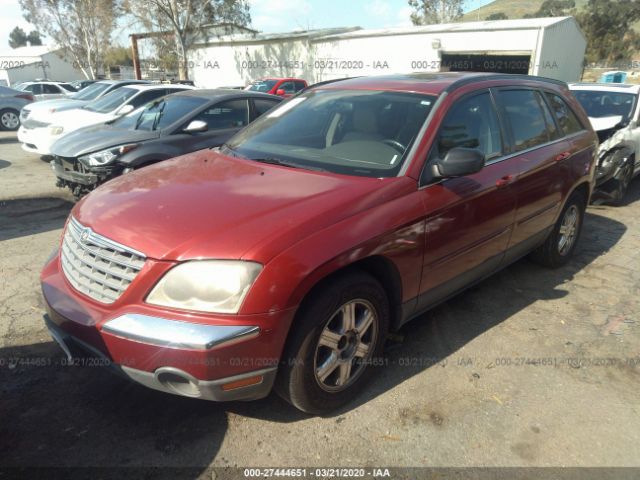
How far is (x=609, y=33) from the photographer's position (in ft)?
149

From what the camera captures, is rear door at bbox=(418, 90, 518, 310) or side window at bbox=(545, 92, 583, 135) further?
side window at bbox=(545, 92, 583, 135)

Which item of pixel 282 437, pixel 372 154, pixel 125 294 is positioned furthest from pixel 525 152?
pixel 125 294

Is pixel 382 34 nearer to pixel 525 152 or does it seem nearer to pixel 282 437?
pixel 525 152

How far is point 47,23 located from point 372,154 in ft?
155

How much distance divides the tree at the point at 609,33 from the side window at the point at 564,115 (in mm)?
49427

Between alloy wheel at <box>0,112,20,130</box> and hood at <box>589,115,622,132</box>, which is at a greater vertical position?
hood at <box>589,115,622,132</box>

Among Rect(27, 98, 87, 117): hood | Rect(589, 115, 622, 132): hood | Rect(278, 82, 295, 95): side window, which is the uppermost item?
Rect(278, 82, 295, 95): side window

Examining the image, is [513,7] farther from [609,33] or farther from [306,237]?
[306,237]

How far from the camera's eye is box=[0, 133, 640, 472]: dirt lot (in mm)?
2406

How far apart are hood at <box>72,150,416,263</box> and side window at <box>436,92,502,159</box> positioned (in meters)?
0.54

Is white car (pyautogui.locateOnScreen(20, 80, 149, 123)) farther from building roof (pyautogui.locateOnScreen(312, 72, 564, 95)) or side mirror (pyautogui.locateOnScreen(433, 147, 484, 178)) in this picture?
side mirror (pyautogui.locateOnScreen(433, 147, 484, 178))

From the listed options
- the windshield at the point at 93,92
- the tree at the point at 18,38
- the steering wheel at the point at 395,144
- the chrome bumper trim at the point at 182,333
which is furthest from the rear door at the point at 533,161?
the tree at the point at 18,38

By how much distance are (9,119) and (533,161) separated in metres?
16.6

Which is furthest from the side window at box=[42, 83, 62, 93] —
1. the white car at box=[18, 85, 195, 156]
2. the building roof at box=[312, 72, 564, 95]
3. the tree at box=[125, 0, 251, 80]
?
the building roof at box=[312, 72, 564, 95]
